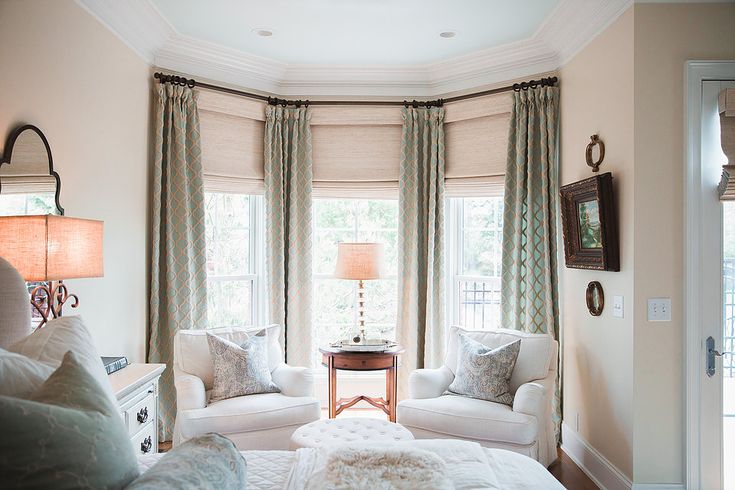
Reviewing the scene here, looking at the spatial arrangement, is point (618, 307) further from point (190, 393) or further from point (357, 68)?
point (357, 68)

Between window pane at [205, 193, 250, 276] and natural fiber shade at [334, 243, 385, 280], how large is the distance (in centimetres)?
99

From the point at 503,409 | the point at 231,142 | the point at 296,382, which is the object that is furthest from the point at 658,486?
the point at 231,142

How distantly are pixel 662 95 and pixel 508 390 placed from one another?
6.54 ft

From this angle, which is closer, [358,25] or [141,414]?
[141,414]

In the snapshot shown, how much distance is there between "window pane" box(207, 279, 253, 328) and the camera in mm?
4578

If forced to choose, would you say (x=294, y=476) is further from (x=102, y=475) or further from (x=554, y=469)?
(x=554, y=469)

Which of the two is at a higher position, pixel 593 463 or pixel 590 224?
pixel 590 224

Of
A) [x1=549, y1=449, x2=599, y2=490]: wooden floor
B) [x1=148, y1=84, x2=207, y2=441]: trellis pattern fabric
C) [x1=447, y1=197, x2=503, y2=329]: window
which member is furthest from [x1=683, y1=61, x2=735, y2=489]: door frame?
[x1=148, y1=84, x2=207, y2=441]: trellis pattern fabric

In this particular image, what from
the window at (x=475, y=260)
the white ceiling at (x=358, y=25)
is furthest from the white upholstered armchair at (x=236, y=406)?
the white ceiling at (x=358, y=25)

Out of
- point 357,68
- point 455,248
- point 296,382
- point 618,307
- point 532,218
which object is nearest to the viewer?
point 618,307

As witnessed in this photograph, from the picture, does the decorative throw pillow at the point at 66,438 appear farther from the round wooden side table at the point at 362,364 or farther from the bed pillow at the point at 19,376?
the round wooden side table at the point at 362,364

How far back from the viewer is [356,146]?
15.8 feet

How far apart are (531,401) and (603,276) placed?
0.90 m

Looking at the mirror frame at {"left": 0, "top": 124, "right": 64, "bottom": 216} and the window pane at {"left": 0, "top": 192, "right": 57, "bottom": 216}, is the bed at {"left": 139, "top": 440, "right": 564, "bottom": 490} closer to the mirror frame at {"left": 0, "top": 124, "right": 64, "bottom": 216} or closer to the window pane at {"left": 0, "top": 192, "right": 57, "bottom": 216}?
the window pane at {"left": 0, "top": 192, "right": 57, "bottom": 216}
